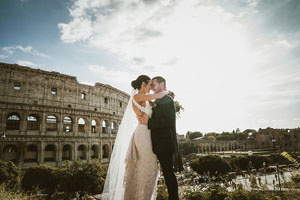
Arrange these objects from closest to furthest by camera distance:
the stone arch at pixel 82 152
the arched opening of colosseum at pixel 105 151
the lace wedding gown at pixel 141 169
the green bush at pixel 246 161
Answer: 1. the lace wedding gown at pixel 141 169
2. the stone arch at pixel 82 152
3. the green bush at pixel 246 161
4. the arched opening of colosseum at pixel 105 151

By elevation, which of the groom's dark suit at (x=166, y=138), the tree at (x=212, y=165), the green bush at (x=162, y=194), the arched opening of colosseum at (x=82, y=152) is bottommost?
the tree at (x=212, y=165)

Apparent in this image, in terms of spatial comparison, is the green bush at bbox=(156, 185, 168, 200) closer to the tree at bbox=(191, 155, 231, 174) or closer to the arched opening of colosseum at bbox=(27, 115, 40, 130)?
the tree at bbox=(191, 155, 231, 174)

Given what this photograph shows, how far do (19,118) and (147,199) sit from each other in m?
24.4

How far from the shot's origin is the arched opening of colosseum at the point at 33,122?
22.4 m

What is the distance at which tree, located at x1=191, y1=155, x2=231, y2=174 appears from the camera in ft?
68.2

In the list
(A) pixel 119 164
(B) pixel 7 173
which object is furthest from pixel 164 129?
(B) pixel 7 173

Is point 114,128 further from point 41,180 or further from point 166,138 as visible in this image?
point 166,138

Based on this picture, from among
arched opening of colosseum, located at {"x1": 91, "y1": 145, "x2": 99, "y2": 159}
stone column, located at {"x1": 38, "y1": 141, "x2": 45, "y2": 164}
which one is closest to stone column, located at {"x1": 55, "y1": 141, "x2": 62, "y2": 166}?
stone column, located at {"x1": 38, "y1": 141, "x2": 45, "y2": 164}

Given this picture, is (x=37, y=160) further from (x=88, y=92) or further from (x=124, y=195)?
(x=124, y=195)

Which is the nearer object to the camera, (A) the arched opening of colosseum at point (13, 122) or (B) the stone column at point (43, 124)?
(A) the arched opening of colosseum at point (13, 122)

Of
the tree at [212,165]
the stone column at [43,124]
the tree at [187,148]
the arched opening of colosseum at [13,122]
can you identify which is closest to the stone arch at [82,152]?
the stone column at [43,124]

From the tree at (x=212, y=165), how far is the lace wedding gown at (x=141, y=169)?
800 inches

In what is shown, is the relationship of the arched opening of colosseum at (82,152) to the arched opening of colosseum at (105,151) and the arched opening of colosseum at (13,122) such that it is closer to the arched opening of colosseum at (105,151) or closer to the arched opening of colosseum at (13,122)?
the arched opening of colosseum at (105,151)

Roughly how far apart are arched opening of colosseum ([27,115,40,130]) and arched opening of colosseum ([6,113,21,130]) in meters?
1.05
